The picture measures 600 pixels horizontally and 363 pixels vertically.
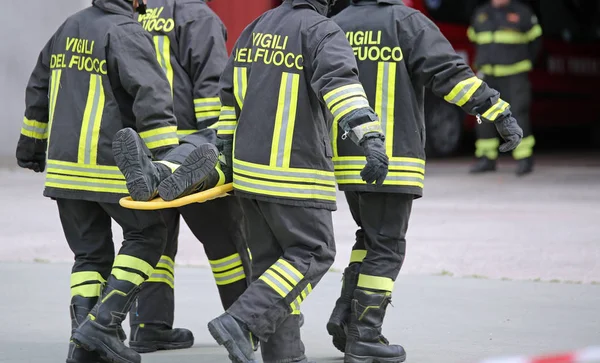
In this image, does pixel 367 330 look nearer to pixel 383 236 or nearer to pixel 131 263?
pixel 383 236

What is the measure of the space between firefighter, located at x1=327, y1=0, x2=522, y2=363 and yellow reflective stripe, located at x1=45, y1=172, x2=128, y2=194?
95cm

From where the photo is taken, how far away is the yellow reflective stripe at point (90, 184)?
497 cm

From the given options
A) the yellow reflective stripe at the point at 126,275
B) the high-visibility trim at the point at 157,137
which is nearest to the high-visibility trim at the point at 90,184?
the high-visibility trim at the point at 157,137

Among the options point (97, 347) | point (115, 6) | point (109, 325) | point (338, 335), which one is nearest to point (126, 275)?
point (109, 325)

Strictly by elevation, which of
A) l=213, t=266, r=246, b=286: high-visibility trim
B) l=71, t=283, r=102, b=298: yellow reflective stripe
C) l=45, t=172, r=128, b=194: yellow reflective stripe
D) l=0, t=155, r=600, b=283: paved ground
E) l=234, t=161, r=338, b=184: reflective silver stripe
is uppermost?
l=234, t=161, r=338, b=184: reflective silver stripe

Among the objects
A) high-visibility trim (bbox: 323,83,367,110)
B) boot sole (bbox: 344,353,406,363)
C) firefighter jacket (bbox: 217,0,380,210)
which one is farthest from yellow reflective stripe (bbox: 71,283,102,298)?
high-visibility trim (bbox: 323,83,367,110)

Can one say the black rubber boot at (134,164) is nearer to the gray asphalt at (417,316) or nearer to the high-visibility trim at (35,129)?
the high-visibility trim at (35,129)

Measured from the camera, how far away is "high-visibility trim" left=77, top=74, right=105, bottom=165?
4.98m

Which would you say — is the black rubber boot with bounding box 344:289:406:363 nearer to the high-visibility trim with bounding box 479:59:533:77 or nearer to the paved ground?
Result: the paved ground

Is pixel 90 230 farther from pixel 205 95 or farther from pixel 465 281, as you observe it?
pixel 465 281

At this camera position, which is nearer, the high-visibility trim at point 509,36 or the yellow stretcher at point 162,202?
the yellow stretcher at point 162,202

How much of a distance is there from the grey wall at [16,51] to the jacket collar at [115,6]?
30.5ft

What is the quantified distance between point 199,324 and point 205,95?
125 centimetres

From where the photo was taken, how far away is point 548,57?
52.0 ft
